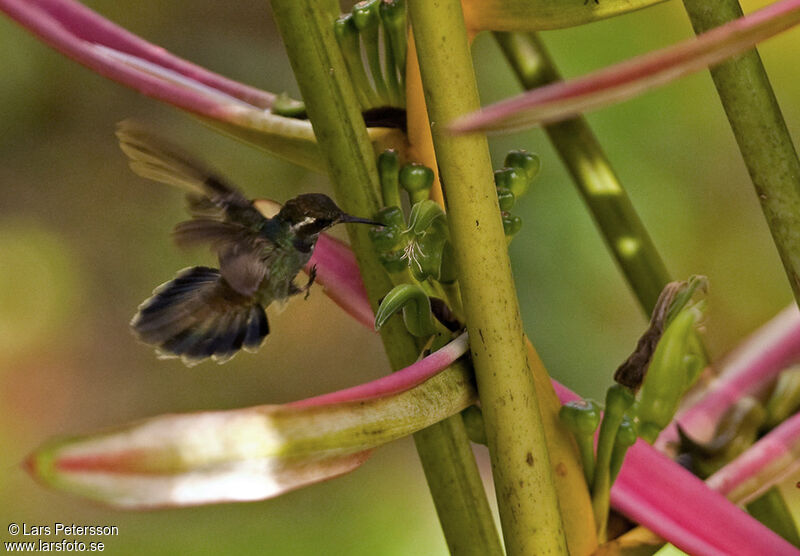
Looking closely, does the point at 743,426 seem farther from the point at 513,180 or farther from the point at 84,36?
the point at 84,36

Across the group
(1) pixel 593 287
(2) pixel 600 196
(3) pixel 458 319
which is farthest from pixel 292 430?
(1) pixel 593 287

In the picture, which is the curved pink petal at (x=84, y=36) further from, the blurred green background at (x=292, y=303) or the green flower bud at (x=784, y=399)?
the blurred green background at (x=292, y=303)

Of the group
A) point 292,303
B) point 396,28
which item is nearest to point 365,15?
point 396,28

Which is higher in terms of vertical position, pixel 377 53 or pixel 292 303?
pixel 292 303

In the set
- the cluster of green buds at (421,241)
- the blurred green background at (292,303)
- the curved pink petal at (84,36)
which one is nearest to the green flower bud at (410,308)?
the cluster of green buds at (421,241)

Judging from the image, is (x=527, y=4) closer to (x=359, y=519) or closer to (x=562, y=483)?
(x=562, y=483)

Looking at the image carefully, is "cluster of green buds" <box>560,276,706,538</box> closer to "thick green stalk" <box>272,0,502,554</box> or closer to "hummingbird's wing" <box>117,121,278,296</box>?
"thick green stalk" <box>272,0,502,554</box>

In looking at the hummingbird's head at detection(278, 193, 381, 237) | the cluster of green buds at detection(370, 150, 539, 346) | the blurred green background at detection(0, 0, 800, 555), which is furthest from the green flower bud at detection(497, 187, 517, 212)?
the blurred green background at detection(0, 0, 800, 555)
